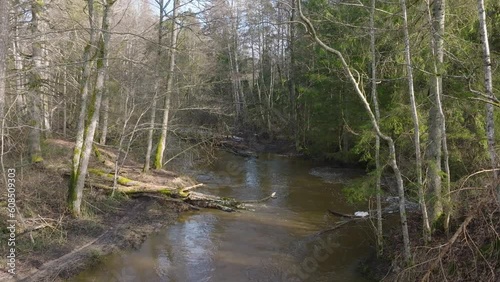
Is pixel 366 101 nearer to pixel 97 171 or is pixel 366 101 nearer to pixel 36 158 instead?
pixel 97 171

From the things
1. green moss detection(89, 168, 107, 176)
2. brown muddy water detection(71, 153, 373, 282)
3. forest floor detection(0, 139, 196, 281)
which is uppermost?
green moss detection(89, 168, 107, 176)

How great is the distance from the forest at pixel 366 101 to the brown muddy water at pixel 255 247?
3.15 ft

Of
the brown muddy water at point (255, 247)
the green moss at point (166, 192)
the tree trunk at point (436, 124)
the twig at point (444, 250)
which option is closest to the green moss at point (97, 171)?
the green moss at point (166, 192)

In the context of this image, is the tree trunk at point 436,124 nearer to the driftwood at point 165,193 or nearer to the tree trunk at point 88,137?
the driftwood at point 165,193

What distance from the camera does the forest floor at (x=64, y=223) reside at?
702 cm

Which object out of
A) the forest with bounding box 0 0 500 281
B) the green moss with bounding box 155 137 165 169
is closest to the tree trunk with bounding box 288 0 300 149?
the forest with bounding box 0 0 500 281

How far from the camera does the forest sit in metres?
5.75

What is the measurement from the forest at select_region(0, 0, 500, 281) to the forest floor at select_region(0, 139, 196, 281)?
273mm

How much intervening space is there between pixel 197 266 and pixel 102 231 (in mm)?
2514

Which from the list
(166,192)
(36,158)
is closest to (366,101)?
(166,192)

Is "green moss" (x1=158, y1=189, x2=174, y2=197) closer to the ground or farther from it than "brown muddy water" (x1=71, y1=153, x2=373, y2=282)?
farther from it

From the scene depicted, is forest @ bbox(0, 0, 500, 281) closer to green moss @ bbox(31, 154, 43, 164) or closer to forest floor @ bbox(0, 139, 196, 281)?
green moss @ bbox(31, 154, 43, 164)

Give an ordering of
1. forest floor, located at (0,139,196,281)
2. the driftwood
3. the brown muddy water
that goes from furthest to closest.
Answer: the driftwood → the brown muddy water → forest floor, located at (0,139,196,281)

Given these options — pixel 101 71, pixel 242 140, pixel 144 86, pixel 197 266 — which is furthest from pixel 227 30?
pixel 197 266
